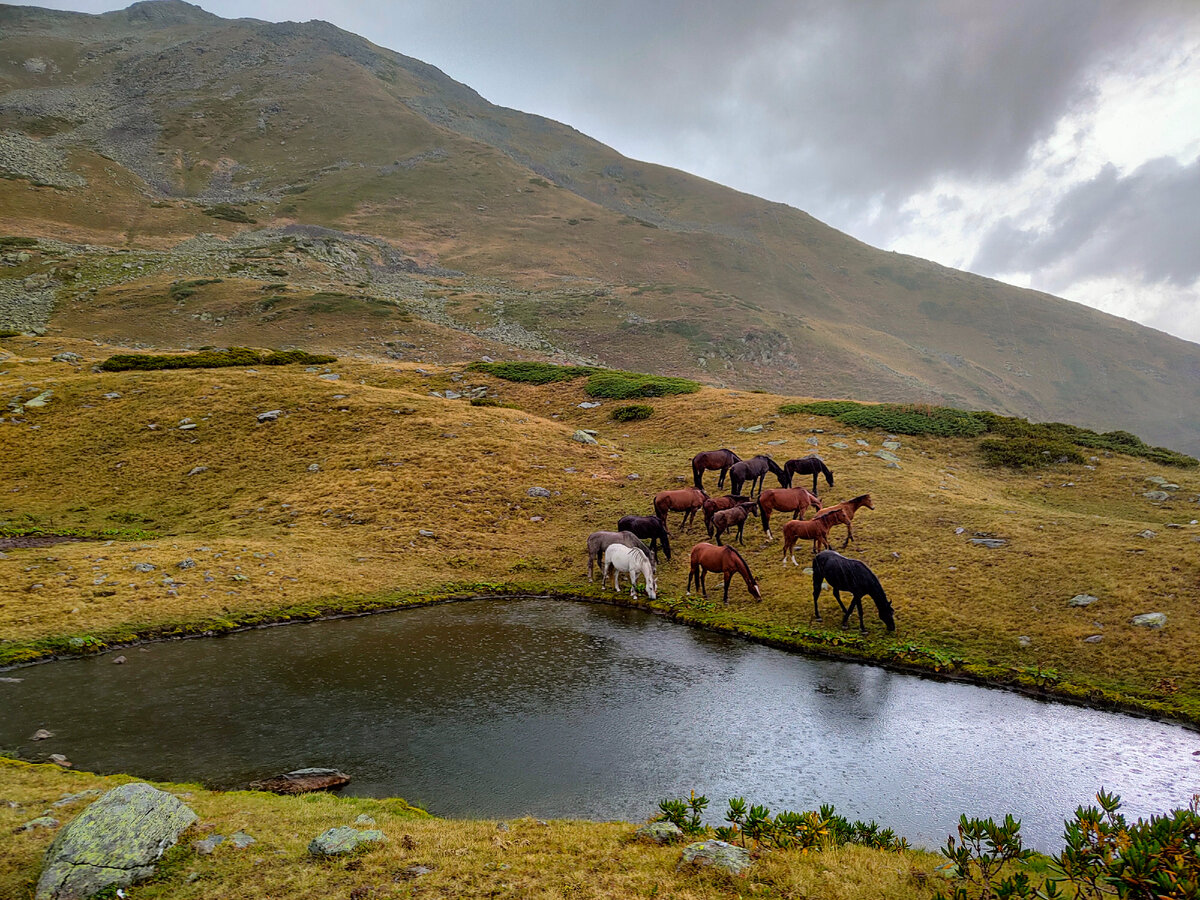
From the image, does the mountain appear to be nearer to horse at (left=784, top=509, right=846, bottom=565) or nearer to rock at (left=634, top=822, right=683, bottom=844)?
horse at (left=784, top=509, right=846, bottom=565)

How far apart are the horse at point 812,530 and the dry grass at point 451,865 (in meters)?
16.4

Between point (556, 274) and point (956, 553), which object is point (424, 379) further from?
point (556, 274)

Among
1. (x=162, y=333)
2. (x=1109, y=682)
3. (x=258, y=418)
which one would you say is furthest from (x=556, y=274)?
(x=1109, y=682)

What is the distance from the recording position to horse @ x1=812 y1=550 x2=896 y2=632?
1977 cm

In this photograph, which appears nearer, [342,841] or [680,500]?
[342,841]

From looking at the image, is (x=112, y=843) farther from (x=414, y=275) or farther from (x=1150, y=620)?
(x=414, y=275)

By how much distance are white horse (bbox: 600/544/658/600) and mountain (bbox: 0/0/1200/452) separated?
5552cm

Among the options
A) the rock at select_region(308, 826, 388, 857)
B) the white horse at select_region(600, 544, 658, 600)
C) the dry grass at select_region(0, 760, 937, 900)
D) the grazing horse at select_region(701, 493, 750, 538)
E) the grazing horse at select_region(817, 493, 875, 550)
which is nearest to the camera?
Answer: the dry grass at select_region(0, 760, 937, 900)

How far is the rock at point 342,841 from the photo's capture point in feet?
28.0

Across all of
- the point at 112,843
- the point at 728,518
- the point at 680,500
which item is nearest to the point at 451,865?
the point at 112,843

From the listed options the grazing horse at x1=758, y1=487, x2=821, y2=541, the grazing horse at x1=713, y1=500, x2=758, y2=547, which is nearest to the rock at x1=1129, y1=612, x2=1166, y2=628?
the grazing horse at x1=758, y1=487, x2=821, y2=541

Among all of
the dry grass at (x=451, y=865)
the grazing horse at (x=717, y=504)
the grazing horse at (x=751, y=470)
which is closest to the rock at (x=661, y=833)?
the dry grass at (x=451, y=865)

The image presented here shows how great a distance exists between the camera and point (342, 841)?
8.73 m

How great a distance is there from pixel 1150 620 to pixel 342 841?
22.8 m
